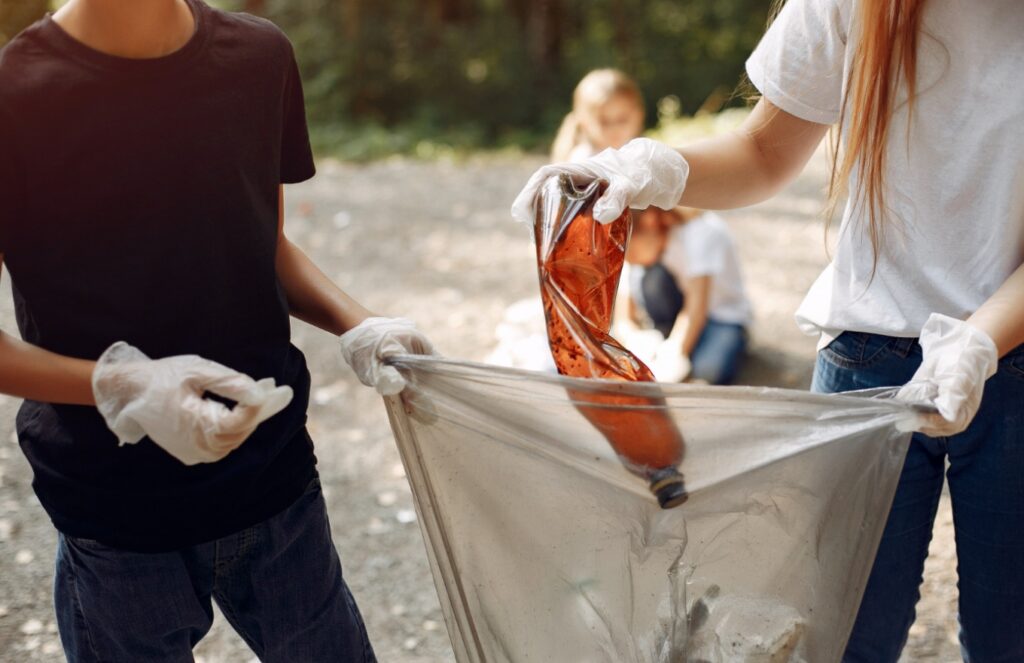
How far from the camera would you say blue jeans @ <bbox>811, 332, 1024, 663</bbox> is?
60.1 inches

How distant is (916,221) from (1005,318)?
204 mm

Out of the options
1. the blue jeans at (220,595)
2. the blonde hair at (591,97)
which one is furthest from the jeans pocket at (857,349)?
the blonde hair at (591,97)

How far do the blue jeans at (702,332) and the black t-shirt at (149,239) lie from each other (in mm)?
2882

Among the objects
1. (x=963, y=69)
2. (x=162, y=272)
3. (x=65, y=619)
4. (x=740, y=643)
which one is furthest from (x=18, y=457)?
(x=963, y=69)

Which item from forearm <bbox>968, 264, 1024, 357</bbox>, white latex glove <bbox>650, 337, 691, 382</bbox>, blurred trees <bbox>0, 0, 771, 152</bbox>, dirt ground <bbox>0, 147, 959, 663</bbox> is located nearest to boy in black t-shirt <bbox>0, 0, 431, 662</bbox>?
forearm <bbox>968, 264, 1024, 357</bbox>

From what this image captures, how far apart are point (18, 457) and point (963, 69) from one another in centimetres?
350

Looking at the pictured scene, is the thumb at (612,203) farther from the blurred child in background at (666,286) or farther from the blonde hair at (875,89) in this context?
the blurred child in background at (666,286)

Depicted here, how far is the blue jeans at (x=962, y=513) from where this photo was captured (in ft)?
5.00

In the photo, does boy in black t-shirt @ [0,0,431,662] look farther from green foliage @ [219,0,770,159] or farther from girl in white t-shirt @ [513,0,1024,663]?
green foliage @ [219,0,770,159]

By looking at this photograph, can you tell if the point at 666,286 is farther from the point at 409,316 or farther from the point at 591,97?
the point at 409,316

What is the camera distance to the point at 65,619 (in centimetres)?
144

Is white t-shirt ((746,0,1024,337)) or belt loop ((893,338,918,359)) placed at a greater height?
white t-shirt ((746,0,1024,337))

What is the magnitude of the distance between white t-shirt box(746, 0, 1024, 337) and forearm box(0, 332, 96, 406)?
1.07 meters

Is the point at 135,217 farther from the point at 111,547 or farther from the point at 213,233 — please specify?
the point at 111,547
